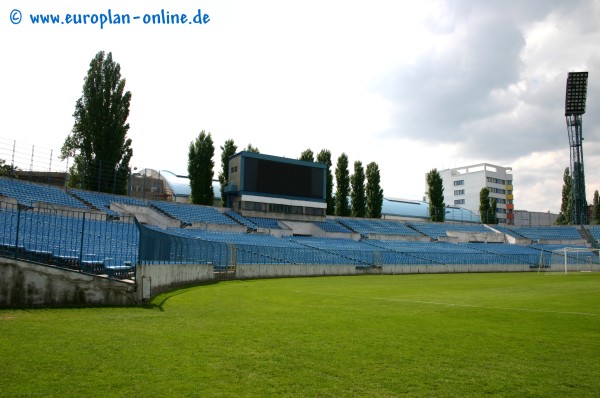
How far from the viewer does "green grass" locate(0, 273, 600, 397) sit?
5113 millimetres

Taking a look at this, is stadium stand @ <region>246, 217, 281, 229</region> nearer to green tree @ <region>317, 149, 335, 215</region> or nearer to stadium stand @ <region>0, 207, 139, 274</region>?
green tree @ <region>317, 149, 335, 215</region>

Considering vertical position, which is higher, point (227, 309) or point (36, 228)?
point (36, 228)

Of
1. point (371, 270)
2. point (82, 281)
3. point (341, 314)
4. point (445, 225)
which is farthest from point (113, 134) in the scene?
point (445, 225)

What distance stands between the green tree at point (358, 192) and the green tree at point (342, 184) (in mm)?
1367

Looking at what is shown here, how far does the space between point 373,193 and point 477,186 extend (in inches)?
2119

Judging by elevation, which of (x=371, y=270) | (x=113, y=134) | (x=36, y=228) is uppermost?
(x=113, y=134)

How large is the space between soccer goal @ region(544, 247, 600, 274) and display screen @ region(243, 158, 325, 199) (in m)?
27.4

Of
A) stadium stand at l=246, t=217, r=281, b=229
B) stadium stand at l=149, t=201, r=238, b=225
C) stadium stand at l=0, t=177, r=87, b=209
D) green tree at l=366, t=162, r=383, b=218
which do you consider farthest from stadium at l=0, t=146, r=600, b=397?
green tree at l=366, t=162, r=383, b=218

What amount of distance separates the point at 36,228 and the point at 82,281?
11.8 feet

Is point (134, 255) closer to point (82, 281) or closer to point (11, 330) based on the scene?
point (82, 281)

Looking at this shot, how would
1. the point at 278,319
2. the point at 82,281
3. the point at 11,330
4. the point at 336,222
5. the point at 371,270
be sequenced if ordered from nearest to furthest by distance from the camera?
1. the point at 11,330
2. the point at 278,319
3. the point at 82,281
4. the point at 371,270
5. the point at 336,222

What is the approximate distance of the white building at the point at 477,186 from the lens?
11225 cm

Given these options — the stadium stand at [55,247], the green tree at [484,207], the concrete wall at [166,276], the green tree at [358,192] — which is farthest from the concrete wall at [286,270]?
the green tree at [484,207]

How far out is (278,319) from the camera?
34.0 ft
